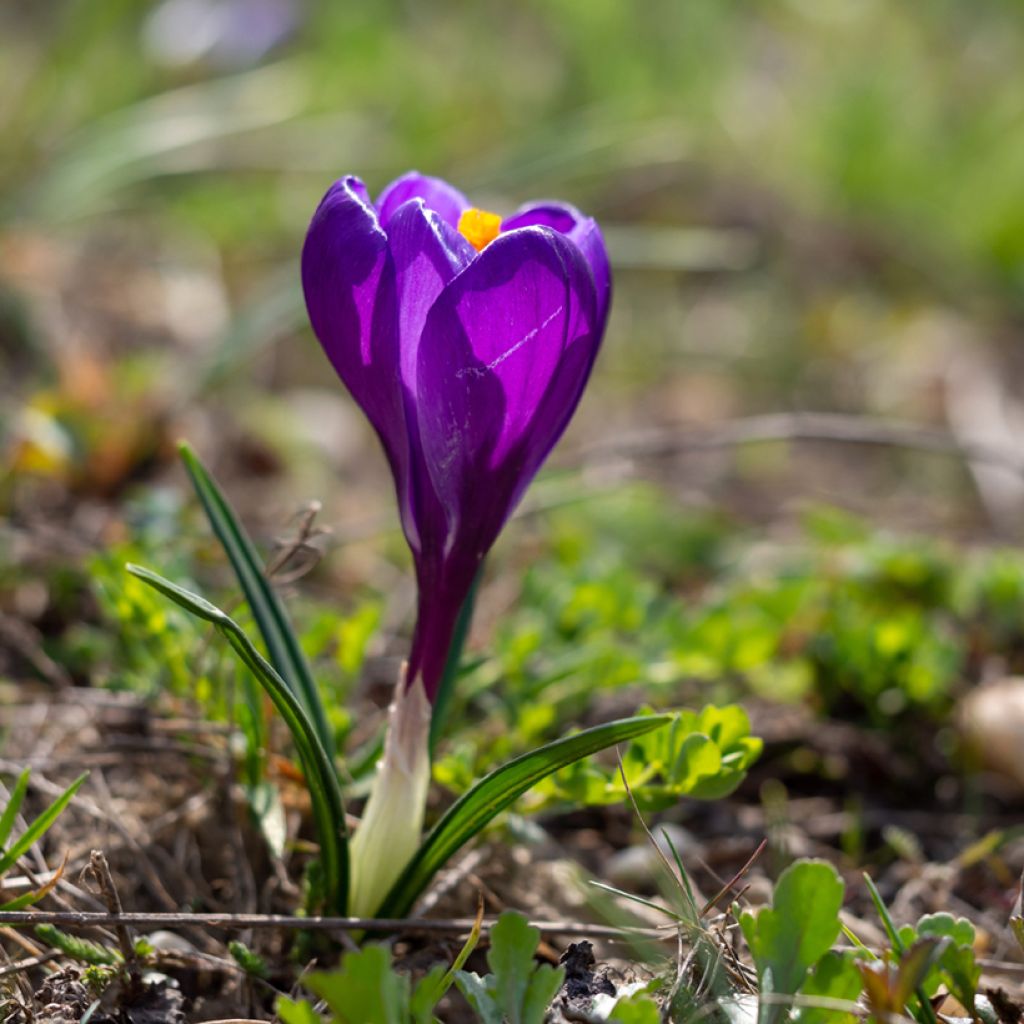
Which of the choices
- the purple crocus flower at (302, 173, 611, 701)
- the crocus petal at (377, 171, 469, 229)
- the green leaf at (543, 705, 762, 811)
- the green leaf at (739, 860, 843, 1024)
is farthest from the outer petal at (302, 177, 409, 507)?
the green leaf at (739, 860, 843, 1024)

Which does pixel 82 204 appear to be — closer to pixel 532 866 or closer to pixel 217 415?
pixel 217 415

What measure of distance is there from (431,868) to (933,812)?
0.96 meters

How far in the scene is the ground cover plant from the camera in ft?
3.67

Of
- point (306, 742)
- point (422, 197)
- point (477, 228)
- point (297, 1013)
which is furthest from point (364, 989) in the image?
point (422, 197)

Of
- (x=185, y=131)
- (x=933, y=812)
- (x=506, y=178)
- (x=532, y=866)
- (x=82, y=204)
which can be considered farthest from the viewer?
(x=185, y=131)

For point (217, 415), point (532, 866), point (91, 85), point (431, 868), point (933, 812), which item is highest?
point (91, 85)

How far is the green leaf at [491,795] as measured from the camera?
108cm

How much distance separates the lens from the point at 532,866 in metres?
1.55

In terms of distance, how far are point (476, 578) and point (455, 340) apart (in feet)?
1.12

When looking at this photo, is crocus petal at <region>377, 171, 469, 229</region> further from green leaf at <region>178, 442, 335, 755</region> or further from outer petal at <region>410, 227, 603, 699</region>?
green leaf at <region>178, 442, 335, 755</region>

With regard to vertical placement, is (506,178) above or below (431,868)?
above

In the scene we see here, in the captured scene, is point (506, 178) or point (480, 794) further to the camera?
point (506, 178)

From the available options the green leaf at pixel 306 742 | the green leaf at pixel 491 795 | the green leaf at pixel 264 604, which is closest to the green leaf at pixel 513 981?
the green leaf at pixel 491 795

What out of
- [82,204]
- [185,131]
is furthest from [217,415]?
[185,131]
